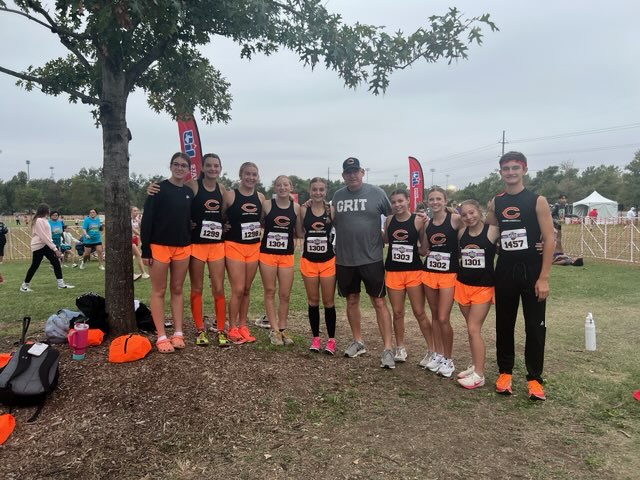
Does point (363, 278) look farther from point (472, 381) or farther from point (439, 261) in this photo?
point (472, 381)

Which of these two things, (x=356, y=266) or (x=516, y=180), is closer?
(x=516, y=180)

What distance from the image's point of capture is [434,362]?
4.61 metres

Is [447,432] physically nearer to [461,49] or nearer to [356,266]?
[356,266]

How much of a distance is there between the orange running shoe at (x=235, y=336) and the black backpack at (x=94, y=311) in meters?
1.31

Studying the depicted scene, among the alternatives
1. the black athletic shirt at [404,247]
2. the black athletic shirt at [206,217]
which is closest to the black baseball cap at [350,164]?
the black athletic shirt at [404,247]

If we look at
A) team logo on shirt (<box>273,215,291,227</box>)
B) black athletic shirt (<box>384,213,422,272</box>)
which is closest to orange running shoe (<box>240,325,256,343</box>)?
team logo on shirt (<box>273,215,291,227</box>)

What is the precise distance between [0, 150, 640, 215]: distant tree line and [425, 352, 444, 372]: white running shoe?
50967 mm

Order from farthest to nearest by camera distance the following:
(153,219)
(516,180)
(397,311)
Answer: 1. (397,311)
2. (153,219)
3. (516,180)

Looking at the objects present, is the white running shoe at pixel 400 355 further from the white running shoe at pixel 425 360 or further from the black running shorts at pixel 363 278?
the black running shorts at pixel 363 278

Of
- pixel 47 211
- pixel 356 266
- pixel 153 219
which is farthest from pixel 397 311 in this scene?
pixel 47 211

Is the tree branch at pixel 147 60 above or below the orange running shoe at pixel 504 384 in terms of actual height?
above

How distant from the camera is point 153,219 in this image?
4.38 metres

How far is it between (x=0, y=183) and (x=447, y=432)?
106020 mm

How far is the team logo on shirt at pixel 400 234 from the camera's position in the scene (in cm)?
456
